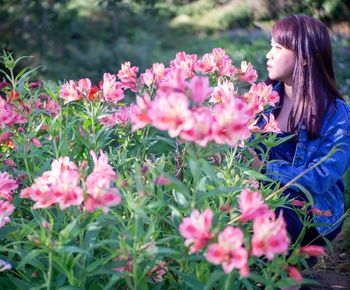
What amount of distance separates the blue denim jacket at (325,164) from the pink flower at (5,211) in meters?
0.93

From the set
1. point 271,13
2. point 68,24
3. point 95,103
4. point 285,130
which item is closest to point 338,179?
point 285,130

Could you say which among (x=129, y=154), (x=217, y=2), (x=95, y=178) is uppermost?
(x=95, y=178)

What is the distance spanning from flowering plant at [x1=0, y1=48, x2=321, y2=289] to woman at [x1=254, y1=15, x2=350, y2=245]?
0.30 meters

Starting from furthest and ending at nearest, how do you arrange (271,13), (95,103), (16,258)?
(271,13) < (95,103) < (16,258)

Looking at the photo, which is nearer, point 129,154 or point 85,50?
point 129,154

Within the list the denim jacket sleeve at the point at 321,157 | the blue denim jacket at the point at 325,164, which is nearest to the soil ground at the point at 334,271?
the blue denim jacket at the point at 325,164

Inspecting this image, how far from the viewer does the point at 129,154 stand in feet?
7.11

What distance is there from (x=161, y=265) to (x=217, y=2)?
15577 millimetres

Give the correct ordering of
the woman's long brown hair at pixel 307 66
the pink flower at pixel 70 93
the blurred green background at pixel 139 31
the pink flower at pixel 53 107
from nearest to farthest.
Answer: the pink flower at pixel 70 93, the pink flower at pixel 53 107, the woman's long brown hair at pixel 307 66, the blurred green background at pixel 139 31

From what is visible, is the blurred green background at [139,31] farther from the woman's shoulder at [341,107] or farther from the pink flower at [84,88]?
the pink flower at [84,88]

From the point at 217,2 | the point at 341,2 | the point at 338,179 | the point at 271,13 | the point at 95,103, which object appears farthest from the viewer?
the point at 217,2

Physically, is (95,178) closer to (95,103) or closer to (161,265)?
(161,265)

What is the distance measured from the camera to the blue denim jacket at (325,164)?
2.19m

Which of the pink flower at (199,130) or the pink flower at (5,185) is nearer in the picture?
the pink flower at (199,130)
